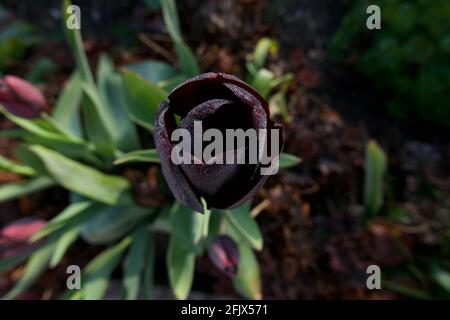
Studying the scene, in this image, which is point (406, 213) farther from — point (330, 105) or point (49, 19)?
point (49, 19)

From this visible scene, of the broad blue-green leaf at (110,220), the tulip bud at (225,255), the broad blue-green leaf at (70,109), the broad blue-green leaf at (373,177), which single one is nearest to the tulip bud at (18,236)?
the broad blue-green leaf at (110,220)

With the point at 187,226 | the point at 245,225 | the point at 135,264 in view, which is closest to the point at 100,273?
the point at 135,264

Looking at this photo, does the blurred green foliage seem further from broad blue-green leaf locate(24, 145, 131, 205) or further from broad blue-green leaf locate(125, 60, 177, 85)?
broad blue-green leaf locate(24, 145, 131, 205)

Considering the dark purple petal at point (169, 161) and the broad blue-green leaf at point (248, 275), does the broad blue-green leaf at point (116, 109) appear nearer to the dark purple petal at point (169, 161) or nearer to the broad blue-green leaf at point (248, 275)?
the broad blue-green leaf at point (248, 275)

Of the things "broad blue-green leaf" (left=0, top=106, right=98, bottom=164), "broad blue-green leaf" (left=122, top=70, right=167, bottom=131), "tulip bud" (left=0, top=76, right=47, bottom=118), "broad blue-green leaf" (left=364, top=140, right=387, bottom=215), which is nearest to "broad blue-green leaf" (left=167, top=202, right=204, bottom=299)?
"broad blue-green leaf" (left=122, top=70, right=167, bottom=131)

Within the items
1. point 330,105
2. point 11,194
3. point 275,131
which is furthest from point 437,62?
point 11,194

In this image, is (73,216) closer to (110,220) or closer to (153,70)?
(110,220)
